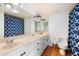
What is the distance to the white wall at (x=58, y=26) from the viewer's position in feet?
3.52

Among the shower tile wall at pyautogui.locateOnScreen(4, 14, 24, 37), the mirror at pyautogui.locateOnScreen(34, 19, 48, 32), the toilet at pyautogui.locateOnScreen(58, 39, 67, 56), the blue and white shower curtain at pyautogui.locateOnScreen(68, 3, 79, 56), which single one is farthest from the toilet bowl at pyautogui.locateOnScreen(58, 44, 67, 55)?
the shower tile wall at pyautogui.locateOnScreen(4, 14, 24, 37)

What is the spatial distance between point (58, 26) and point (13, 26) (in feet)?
1.73

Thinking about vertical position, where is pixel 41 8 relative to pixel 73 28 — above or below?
above

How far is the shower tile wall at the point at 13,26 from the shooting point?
40.3 inches

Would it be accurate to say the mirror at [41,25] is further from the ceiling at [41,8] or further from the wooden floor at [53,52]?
the wooden floor at [53,52]

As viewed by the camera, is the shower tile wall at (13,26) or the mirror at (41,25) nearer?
the shower tile wall at (13,26)

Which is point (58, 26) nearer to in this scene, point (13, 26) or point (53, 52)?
point (53, 52)

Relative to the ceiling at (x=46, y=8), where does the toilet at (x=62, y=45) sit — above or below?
below

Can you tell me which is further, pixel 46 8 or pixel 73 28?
pixel 73 28

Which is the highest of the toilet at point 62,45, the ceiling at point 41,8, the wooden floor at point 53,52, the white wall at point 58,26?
the ceiling at point 41,8

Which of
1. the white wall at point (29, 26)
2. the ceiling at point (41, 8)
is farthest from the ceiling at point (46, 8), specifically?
the white wall at point (29, 26)

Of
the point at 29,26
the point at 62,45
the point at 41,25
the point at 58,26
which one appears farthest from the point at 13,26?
the point at 62,45

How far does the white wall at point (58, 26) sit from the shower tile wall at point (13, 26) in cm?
35

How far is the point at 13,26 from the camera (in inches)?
42.7
